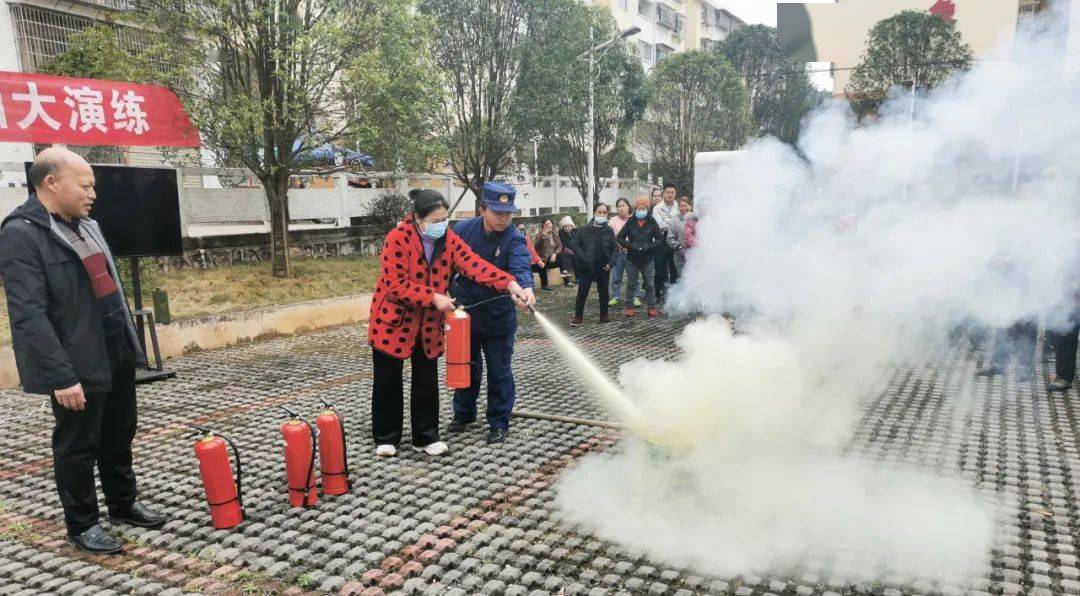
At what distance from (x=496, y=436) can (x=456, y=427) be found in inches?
18.5

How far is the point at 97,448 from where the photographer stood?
374 cm

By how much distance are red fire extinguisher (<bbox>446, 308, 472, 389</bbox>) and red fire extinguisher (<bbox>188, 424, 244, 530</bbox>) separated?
1633 millimetres

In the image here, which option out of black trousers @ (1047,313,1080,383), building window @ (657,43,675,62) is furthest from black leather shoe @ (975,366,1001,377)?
building window @ (657,43,675,62)

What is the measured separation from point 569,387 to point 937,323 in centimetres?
407

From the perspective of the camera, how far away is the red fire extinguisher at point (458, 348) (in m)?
5.14

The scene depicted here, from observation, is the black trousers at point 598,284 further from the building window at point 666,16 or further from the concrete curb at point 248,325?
the building window at point 666,16

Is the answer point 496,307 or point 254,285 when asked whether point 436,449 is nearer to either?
point 496,307

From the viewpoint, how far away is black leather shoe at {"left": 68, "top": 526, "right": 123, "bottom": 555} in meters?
3.78

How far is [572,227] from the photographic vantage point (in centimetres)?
1400

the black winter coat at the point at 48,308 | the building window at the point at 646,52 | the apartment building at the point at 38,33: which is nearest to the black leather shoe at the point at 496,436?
the black winter coat at the point at 48,308

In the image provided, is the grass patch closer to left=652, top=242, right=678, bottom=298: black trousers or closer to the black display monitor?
the black display monitor

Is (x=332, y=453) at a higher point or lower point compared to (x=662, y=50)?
lower

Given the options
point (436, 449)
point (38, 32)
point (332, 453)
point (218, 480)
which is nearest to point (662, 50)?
point (38, 32)

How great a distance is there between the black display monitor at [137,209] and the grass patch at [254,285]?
1.94 metres
